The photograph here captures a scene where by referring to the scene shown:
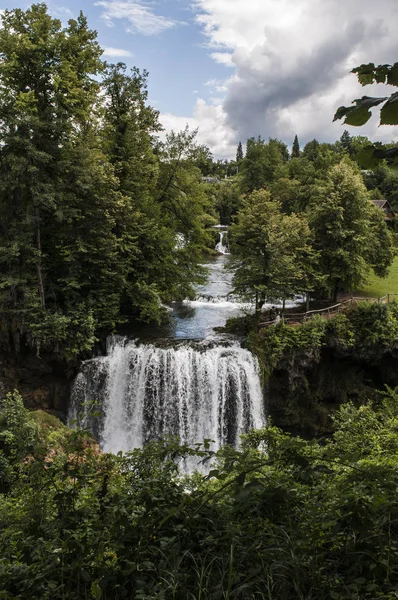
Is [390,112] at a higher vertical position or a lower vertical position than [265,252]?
higher

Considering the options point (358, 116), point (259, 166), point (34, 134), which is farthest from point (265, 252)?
point (259, 166)

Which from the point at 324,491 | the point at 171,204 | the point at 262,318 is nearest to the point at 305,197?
the point at 171,204

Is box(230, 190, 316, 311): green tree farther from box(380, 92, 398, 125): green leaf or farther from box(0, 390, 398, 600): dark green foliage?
box(380, 92, 398, 125): green leaf

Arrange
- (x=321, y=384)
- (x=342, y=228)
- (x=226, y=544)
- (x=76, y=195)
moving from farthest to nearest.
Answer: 1. (x=342, y=228)
2. (x=321, y=384)
3. (x=76, y=195)
4. (x=226, y=544)

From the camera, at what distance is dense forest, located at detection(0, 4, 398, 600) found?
2410mm

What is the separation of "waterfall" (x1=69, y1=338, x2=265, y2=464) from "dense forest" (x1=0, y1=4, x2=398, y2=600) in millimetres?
901

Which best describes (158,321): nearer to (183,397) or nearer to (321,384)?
(183,397)

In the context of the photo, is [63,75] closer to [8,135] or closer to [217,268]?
[8,135]

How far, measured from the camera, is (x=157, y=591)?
7.59 ft

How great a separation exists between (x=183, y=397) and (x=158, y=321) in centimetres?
379

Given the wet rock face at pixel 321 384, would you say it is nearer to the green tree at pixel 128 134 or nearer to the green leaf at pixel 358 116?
the green tree at pixel 128 134

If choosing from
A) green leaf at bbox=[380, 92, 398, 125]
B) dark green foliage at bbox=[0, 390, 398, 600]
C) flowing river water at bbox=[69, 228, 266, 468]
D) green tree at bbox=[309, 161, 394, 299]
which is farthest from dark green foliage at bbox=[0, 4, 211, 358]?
green leaf at bbox=[380, 92, 398, 125]

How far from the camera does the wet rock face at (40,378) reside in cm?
1467

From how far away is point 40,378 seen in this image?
1516cm
